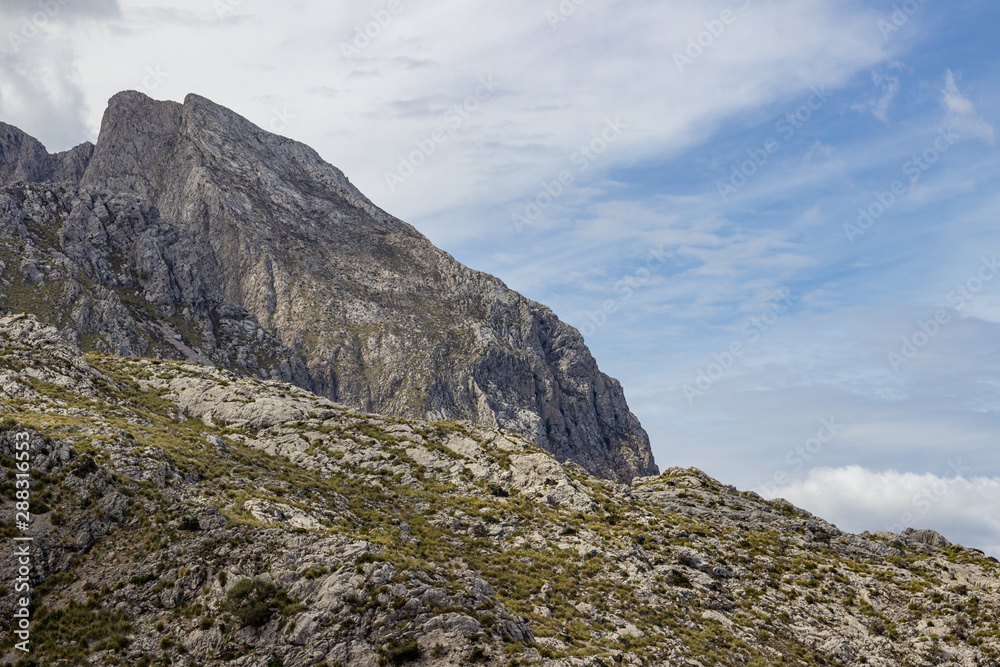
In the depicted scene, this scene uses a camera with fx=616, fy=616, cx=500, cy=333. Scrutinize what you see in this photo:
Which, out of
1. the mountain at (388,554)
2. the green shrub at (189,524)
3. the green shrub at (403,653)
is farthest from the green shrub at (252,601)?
the green shrub at (403,653)

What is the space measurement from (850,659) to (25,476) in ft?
204

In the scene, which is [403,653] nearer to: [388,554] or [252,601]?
[388,554]

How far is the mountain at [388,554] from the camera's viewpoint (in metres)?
37.1

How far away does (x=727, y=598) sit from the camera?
177 ft

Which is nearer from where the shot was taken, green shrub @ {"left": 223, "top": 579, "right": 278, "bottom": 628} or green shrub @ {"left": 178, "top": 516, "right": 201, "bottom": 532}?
green shrub @ {"left": 223, "top": 579, "right": 278, "bottom": 628}

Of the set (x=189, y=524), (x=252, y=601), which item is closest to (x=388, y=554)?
(x=252, y=601)

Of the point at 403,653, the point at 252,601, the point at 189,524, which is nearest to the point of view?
the point at 403,653

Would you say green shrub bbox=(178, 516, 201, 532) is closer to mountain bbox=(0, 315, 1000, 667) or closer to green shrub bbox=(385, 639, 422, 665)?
mountain bbox=(0, 315, 1000, 667)

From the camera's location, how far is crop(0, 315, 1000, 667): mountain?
1460 inches

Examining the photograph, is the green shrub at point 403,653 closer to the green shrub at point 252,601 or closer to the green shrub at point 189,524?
the green shrub at point 252,601

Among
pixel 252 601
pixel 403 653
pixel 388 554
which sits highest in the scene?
pixel 388 554

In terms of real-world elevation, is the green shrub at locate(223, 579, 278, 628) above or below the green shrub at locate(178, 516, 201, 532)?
below

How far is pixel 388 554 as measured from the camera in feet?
140


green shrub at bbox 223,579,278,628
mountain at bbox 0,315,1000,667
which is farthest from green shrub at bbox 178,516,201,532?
green shrub at bbox 223,579,278,628
